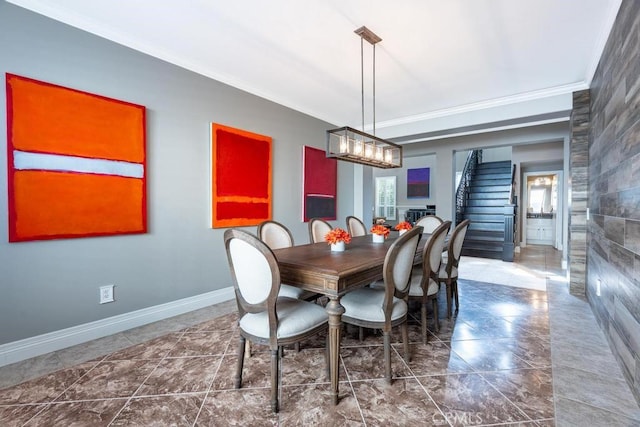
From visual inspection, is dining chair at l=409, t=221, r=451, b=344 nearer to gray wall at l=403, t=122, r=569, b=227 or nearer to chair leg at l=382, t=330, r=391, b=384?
chair leg at l=382, t=330, r=391, b=384

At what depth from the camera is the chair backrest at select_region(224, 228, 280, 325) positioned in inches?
59.7

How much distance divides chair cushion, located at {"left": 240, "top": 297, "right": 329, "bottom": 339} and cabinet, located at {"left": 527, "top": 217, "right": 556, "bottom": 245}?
350 inches

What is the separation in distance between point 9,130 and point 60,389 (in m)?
1.75

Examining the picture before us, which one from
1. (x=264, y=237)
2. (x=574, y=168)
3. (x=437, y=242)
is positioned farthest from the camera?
(x=574, y=168)

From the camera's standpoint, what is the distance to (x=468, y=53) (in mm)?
2811

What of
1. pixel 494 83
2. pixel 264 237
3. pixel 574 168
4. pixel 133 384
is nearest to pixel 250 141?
pixel 264 237

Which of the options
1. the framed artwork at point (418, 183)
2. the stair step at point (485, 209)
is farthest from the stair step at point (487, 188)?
the framed artwork at point (418, 183)

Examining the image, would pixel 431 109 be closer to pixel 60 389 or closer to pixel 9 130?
pixel 9 130

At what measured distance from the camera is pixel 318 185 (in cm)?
461

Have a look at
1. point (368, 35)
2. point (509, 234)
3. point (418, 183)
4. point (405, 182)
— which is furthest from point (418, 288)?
point (405, 182)

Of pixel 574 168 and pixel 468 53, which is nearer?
pixel 468 53

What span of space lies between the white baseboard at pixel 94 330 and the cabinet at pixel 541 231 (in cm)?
891

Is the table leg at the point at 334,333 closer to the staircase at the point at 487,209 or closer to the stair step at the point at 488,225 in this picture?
the staircase at the point at 487,209

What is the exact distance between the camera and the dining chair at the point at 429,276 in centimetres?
227
